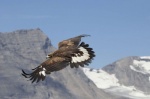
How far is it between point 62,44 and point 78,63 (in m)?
2.53

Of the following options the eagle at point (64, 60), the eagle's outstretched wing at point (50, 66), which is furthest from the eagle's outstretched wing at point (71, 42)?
the eagle's outstretched wing at point (50, 66)

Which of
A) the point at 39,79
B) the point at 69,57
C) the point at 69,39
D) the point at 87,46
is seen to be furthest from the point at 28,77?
the point at 69,39

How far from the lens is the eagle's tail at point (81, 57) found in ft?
48.5

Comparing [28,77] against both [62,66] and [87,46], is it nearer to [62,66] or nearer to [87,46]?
[62,66]

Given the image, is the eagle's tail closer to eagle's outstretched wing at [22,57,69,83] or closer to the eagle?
the eagle

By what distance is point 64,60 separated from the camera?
45.9ft

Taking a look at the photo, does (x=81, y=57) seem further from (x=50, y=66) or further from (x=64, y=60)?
(x=50, y=66)

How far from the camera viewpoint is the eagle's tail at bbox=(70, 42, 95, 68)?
48.5 feet

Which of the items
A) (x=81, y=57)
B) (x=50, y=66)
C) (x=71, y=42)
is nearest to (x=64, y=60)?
(x=50, y=66)

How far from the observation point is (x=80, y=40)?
1638 cm

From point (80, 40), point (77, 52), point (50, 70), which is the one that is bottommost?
point (50, 70)

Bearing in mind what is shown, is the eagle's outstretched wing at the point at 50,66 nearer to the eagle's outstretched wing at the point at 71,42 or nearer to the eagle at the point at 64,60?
the eagle at the point at 64,60

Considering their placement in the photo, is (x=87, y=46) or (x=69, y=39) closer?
(x=87, y=46)

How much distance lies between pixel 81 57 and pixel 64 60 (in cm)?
111
